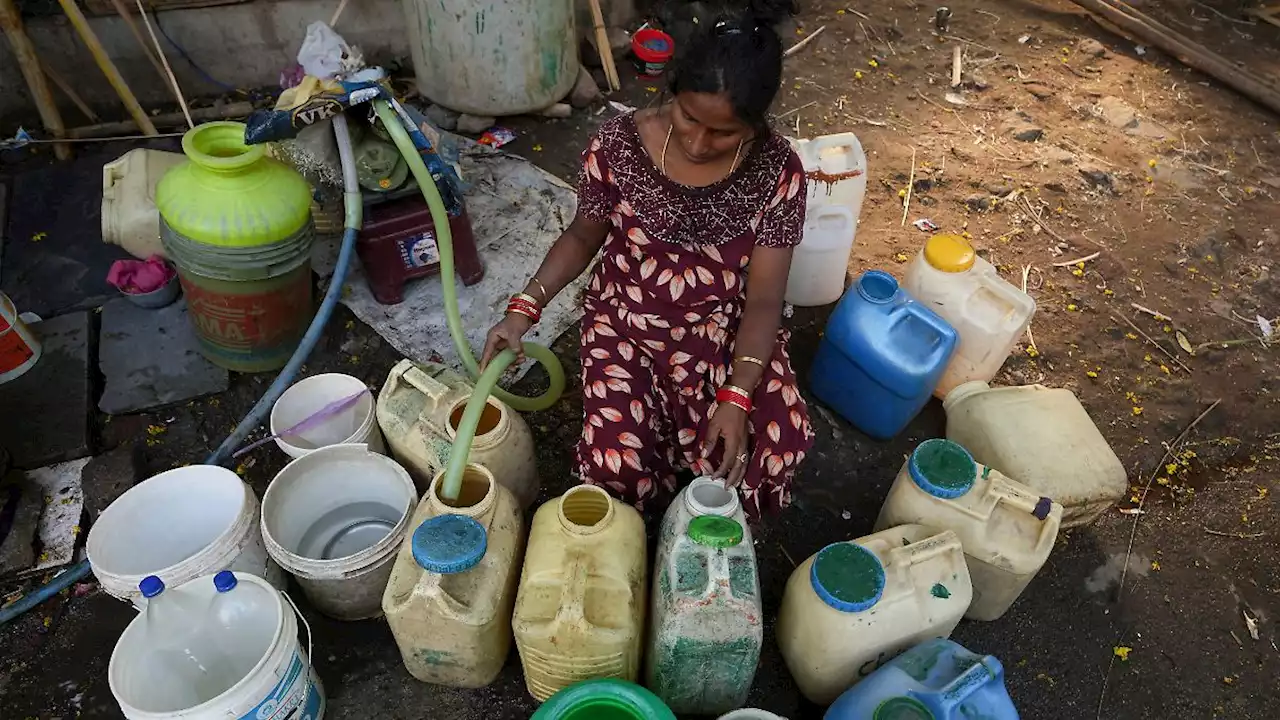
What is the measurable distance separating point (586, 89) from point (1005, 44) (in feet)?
8.17

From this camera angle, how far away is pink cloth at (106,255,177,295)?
2.79 m

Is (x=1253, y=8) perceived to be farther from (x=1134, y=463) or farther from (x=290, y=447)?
(x=290, y=447)

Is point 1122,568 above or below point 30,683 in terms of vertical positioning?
below

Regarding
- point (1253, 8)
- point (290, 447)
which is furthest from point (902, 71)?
point (290, 447)

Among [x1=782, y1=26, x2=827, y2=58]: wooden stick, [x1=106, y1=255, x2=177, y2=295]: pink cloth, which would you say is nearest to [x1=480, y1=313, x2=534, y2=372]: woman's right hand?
[x1=106, y1=255, x2=177, y2=295]: pink cloth

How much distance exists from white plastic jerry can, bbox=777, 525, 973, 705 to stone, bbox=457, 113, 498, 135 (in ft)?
8.67

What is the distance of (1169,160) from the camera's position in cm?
376

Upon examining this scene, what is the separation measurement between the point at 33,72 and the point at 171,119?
549 mm

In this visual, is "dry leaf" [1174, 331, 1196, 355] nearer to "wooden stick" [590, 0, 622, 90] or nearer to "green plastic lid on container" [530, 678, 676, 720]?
"green plastic lid on container" [530, 678, 676, 720]

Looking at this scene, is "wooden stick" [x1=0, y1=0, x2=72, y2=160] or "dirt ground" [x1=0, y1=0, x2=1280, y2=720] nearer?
"dirt ground" [x1=0, y1=0, x2=1280, y2=720]

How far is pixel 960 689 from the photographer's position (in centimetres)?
156

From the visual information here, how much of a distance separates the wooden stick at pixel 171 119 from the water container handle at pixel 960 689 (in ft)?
12.2

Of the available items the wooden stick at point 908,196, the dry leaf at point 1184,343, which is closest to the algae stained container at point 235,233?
the wooden stick at point 908,196

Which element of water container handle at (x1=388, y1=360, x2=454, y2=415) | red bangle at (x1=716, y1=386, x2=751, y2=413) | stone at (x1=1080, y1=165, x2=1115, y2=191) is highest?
red bangle at (x1=716, y1=386, x2=751, y2=413)
